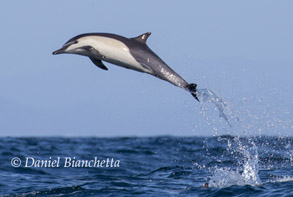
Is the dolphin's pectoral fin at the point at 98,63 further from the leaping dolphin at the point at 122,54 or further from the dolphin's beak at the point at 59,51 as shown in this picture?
the dolphin's beak at the point at 59,51

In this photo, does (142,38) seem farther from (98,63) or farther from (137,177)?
(137,177)

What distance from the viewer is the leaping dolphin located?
35.9ft

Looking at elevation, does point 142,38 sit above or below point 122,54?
above

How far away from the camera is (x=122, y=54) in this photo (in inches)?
431

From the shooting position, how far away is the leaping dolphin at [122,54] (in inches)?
431

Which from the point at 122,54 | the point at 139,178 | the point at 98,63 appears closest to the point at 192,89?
the point at 122,54

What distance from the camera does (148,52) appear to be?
1126 cm

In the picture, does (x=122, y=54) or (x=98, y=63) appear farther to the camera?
(x=98, y=63)

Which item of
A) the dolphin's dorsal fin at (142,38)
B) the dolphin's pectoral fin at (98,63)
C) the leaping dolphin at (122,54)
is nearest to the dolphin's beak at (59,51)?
the leaping dolphin at (122,54)

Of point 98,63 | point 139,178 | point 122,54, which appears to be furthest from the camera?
point 139,178

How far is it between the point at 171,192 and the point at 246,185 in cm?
167

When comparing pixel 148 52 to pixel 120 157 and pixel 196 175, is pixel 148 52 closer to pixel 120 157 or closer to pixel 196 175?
pixel 196 175

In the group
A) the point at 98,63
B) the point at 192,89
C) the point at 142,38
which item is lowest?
the point at 192,89

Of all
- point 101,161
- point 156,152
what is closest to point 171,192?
point 101,161
